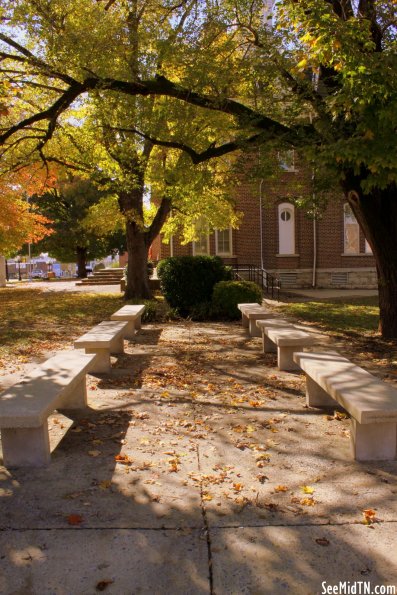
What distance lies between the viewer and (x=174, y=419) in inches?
219

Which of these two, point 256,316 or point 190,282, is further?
point 190,282

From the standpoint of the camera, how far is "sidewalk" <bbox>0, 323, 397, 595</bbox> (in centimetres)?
283

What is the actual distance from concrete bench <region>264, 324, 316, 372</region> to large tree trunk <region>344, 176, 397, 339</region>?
8.68 feet

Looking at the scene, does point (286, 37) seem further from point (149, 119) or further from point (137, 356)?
point (137, 356)

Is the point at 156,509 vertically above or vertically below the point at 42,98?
below

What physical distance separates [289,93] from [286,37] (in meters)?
0.95

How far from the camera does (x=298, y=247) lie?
84.0 ft

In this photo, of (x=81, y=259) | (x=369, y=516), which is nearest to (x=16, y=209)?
(x=369, y=516)

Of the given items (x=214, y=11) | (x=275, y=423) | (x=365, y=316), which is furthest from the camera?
(x=365, y=316)

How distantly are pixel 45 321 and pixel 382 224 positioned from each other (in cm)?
875

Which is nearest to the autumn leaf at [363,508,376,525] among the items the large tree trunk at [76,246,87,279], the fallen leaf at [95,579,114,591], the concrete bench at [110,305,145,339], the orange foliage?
the fallen leaf at [95,579,114,591]

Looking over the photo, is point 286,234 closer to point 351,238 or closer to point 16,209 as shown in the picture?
point 351,238

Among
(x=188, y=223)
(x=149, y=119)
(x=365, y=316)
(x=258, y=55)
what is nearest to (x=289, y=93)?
(x=258, y=55)

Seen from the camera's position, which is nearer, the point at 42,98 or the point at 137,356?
the point at 137,356
